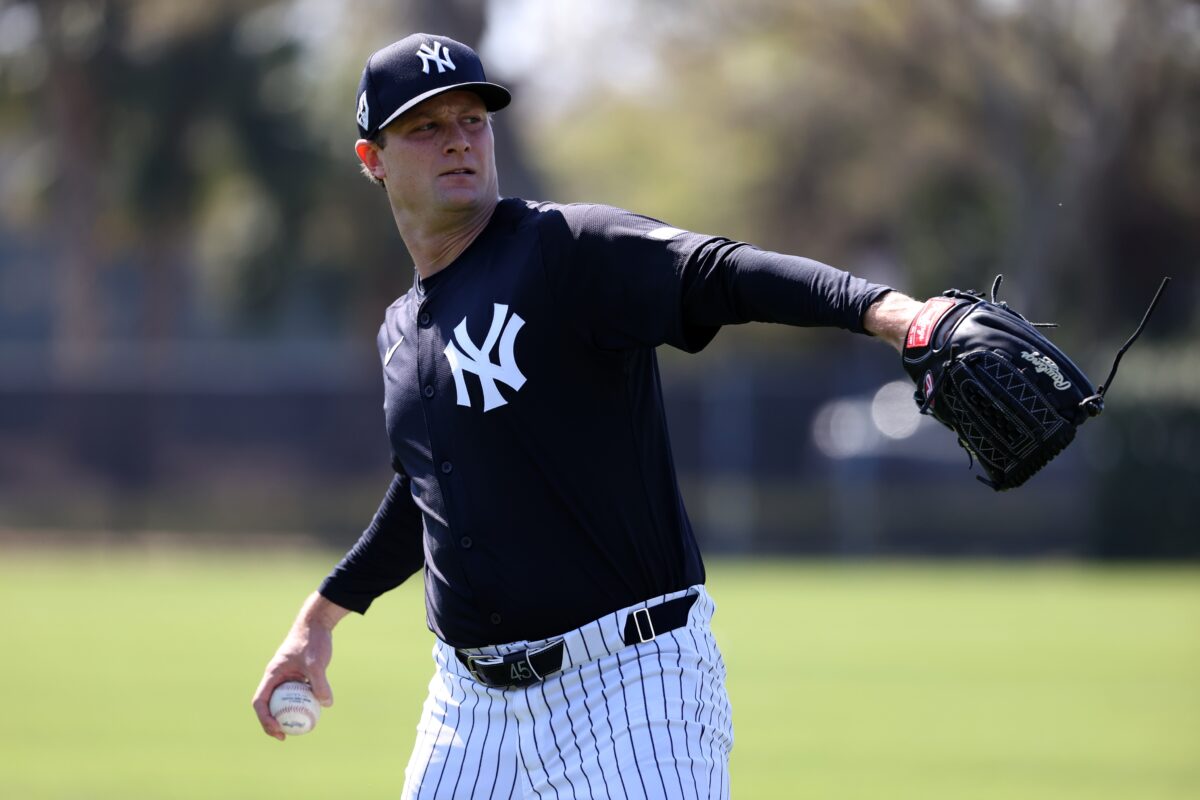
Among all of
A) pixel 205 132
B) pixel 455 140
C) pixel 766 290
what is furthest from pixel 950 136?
pixel 766 290

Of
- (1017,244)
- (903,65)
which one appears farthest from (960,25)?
(1017,244)

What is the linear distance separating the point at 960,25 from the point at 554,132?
20.6 metres

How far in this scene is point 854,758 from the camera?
886 centimetres

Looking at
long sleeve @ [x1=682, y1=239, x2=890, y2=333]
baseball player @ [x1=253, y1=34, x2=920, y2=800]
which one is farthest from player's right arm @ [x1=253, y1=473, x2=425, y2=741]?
long sleeve @ [x1=682, y1=239, x2=890, y2=333]

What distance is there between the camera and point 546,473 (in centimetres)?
386

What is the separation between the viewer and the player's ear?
4.31 metres

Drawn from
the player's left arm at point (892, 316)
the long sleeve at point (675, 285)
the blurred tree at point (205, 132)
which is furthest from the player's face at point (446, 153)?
the blurred tree at point (205, 132)

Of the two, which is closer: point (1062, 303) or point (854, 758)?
point (854, 758)

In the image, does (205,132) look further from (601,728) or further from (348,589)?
(601,728)

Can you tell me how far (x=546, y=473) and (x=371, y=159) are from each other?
3.49 feet

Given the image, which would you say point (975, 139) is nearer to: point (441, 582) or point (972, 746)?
point (972, 746)

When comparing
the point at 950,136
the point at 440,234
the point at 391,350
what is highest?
the point at 950,136

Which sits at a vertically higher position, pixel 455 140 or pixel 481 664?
pixel 455 140

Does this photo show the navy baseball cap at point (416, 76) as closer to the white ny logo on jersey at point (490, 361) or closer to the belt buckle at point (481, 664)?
the white ny logo on jersey at point (490, 361)
